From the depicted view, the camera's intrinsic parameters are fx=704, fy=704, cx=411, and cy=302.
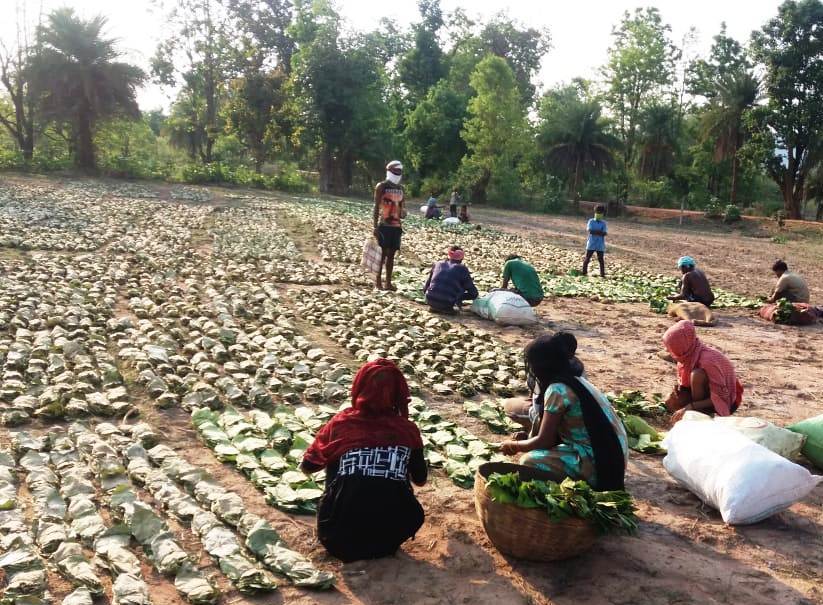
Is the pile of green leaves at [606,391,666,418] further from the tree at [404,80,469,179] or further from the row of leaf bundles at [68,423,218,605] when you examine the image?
the tree at [404,80,469,179]

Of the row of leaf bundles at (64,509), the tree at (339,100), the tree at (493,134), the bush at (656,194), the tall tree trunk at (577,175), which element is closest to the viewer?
the row of leaf bundles at (64,509)

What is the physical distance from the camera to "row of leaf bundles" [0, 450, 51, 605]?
283 cm

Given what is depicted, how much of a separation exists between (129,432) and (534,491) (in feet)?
9.17

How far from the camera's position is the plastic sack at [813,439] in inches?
178

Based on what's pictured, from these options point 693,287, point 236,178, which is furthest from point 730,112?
point 693,287

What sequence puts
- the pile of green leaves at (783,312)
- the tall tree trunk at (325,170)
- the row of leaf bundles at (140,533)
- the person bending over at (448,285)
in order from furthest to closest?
the tall tree trunk at (325,170) < the pile of green leaves at (783,312) < the person bending over at (448,285) < the row of leaf bundles at (140,533)

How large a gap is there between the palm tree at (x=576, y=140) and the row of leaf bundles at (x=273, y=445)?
1365 inches

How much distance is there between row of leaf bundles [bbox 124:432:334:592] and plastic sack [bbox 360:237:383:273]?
6.06 m

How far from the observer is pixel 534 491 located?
320cm

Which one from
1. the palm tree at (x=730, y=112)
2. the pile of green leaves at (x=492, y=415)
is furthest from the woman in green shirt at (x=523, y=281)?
the palm tree at (x=730, y=112)

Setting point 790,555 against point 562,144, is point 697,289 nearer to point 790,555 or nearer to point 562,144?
point 790,555

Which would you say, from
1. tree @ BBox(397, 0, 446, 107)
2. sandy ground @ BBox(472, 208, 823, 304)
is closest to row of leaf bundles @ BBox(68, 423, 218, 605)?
sandy ground @ BBox(472, 208, 823, 304)

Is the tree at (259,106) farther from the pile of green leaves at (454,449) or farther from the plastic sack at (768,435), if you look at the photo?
the plastic sack at (768,435)

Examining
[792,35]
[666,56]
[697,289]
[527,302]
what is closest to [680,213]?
[792,35]
